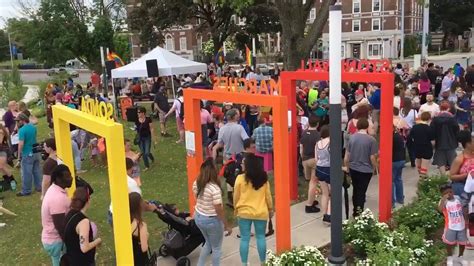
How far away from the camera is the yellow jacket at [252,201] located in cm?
589

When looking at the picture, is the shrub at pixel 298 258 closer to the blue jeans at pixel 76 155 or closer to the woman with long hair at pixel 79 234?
the woman with long hair at pixel 79 234

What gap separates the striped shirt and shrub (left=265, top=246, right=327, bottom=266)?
0.93 m

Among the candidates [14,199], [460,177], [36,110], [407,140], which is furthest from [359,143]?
[36,110]

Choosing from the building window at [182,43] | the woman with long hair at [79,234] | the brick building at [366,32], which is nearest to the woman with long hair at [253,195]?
the woman with long hair at [79,234]

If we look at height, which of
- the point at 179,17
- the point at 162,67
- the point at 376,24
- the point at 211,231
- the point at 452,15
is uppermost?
the point at 452,15

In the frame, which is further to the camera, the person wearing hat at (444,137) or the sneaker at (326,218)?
the person wearing hat at (444,137)

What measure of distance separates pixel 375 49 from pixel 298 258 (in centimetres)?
6829

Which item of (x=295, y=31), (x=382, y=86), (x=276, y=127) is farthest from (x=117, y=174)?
(x=295, y=31)

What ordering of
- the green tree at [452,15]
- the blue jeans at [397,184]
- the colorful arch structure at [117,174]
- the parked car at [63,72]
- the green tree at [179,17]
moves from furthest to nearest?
the green tree at [452,15], the green tree at [179,17], the parked car at [63,72], the blue jeans at [397,184], the colorful arch structure at [117,174]

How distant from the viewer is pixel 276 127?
19.8 ft

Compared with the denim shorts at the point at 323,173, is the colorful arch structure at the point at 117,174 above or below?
above

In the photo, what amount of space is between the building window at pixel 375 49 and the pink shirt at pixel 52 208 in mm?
68094

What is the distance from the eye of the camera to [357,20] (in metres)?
69.9

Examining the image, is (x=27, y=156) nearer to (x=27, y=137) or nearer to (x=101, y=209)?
(x=27, y=137)
